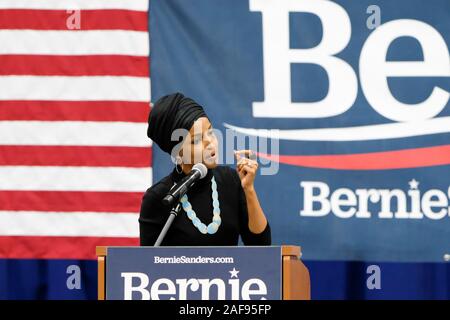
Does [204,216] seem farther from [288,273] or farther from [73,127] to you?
[73,127]

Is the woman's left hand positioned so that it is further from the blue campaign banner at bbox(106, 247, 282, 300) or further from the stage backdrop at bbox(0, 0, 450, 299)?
the stage backdrop at bbox(0, 0, 450, 299)

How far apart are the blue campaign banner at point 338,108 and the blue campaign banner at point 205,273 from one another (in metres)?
2.34

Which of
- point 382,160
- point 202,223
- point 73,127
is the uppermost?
point 73,127

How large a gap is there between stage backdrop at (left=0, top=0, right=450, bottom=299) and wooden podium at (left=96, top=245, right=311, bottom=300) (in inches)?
78.5

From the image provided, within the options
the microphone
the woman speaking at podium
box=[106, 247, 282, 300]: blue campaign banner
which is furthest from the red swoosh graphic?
box=[106, 247, 282, 300]: blue campaign banner

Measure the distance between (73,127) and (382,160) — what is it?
5.99ft

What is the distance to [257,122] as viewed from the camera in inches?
229

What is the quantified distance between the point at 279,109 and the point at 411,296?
130 centimetres

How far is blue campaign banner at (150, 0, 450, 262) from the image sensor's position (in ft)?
18.7

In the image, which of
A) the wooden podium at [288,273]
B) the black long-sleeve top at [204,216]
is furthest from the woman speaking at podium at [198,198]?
the wooden podium at [288,273]

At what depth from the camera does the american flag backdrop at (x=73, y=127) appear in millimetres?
5914

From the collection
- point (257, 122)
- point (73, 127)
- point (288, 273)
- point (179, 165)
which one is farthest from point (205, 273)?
point (73, 127)

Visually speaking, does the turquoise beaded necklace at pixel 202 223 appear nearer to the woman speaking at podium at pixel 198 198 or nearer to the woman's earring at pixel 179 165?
the woman speaking at podium at pixel 198 198

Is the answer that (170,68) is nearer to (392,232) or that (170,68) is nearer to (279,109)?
(279,109)
